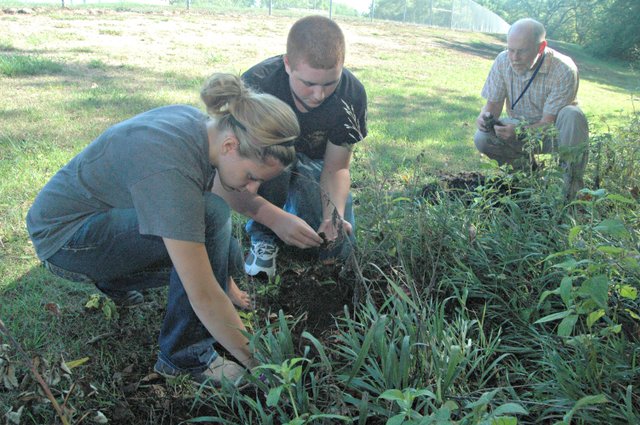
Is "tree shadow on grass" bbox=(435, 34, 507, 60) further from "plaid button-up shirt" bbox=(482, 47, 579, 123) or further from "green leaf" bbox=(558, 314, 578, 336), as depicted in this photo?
"green leaf" bbox=(558, 314, 578, 336)

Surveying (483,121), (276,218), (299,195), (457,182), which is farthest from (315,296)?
(483,121)

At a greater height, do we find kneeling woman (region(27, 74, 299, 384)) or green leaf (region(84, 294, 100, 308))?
kneeling woman (region(27, 74, 299, 384))

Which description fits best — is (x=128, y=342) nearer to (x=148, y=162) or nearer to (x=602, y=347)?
(x=148, y=162)

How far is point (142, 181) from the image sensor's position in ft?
5.57

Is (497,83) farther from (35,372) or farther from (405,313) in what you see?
(35,372)

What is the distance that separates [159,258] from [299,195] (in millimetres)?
1127

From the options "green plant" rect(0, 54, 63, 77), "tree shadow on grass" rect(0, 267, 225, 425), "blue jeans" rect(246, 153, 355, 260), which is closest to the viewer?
"tree shadow on grass" rect(0, 267, 225, 425)

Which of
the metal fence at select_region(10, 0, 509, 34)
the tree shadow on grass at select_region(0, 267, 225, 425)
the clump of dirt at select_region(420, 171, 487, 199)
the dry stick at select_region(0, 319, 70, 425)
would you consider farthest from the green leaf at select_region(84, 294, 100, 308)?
the metal fence at select_region(10, 0, 509, 34)

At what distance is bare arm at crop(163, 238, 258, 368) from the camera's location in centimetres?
169

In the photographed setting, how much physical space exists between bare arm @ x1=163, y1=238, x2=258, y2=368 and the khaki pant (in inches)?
69.0

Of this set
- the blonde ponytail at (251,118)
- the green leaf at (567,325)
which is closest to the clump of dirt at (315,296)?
the blonde ponytail at (251,118)

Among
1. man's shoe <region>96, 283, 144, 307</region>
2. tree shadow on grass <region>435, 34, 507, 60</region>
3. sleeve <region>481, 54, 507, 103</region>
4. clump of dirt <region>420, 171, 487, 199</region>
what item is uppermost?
sleeve <region>481, 54, 507, 103</region>

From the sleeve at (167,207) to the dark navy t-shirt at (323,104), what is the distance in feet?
3.86

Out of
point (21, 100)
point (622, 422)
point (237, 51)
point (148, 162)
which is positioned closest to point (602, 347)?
point (622, 422)
